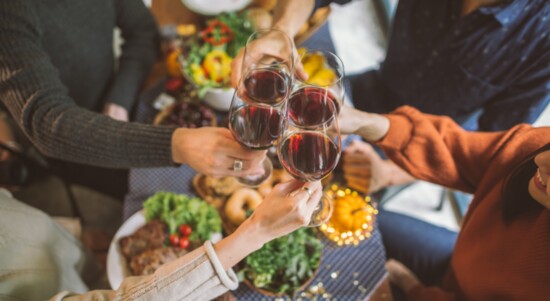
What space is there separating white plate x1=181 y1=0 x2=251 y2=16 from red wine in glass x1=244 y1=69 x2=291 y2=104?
2.84 ft

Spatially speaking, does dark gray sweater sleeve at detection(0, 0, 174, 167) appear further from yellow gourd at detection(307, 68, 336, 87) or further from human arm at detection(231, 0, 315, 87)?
yellow gourd at detection(307, 68, 336, 87)

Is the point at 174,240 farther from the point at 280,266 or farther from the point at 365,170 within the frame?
the point at 365,170

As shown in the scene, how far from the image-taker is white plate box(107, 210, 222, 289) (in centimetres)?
117

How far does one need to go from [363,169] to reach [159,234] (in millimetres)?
777

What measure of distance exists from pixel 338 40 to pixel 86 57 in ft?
7.03

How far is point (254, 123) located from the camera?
102cm

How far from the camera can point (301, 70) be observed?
1.10 meters

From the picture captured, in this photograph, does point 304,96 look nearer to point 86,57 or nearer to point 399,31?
point 399,31

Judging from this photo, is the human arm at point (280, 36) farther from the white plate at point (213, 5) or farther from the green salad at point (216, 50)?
the white plate at point (213, 5)

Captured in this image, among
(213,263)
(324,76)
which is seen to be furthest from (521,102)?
(213,263)

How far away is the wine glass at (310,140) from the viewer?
3.15 feet

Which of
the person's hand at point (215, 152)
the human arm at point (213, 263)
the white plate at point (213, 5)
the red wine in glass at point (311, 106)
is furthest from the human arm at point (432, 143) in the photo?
the white plate at point (213, 5)

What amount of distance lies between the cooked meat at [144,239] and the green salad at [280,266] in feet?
0.97

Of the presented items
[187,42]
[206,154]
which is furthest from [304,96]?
[187,42]
